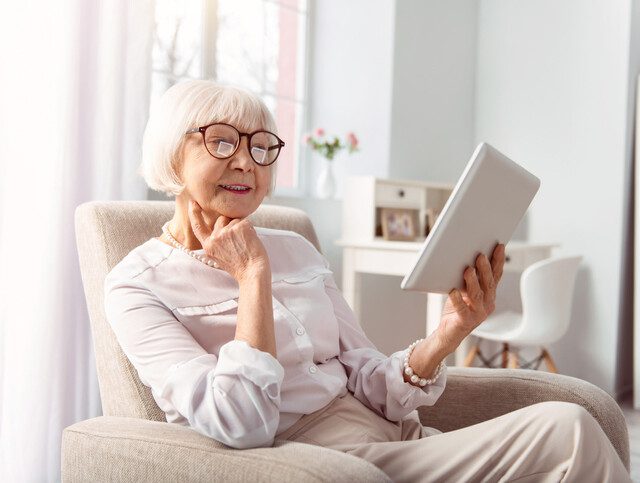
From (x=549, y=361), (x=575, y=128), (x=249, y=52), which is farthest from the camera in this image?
(x=575, y=128)

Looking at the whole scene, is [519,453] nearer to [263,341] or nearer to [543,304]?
[263,341]

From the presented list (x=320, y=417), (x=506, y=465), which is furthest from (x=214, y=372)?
(x=506, y=465)

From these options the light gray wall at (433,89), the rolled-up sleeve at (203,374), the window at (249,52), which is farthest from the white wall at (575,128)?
the rolled-up sleeve at (203,374)

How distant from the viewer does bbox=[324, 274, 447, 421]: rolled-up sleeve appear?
1451mm

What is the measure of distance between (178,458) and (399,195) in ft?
8.06

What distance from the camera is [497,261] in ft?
4.48

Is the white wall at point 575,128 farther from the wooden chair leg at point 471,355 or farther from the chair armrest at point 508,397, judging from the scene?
the chair armrest at point 508,397

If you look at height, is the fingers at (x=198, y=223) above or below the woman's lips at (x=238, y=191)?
below

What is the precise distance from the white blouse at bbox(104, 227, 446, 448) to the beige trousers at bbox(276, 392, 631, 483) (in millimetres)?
197

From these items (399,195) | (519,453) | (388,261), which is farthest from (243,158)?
(399,195)

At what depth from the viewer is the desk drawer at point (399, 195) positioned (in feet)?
11.0

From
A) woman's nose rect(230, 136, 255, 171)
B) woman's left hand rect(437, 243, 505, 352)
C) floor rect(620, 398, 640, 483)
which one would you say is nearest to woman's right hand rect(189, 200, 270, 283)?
woman's nose rect(230, 136, 255, 171)

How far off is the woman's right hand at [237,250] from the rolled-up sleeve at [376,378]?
1.14 feet

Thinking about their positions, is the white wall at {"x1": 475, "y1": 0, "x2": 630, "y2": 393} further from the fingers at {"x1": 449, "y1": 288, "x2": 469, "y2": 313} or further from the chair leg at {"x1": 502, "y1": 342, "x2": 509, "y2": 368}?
the fingers at {"x1": 449, "y1": 288, "x2": 469, "y2": 313}
